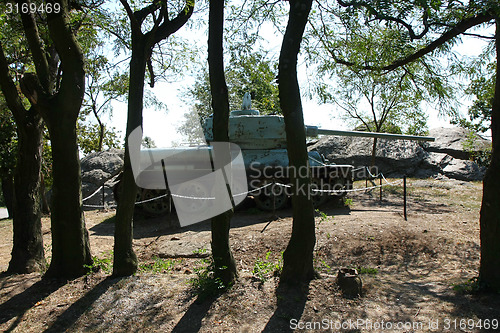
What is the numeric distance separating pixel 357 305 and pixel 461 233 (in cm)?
471

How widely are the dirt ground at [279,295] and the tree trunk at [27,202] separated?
0.40 metres

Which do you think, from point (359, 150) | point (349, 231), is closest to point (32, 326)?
point (349, 231)

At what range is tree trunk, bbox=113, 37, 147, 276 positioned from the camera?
5.59 metres

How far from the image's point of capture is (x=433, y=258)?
6.97m

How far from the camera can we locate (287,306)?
4.57 meters

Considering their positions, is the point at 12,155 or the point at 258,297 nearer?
the point at 258,297

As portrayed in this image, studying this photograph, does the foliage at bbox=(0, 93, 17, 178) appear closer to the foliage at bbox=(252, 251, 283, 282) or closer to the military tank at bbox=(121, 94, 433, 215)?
the military tank at bbox=(121, 94, 433, 215)

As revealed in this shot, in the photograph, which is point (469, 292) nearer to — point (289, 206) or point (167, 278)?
point (167, 278)

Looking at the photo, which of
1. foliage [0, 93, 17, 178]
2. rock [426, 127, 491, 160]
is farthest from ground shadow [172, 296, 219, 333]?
rock [426, 127, 491, 160]

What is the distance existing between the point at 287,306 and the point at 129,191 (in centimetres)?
256

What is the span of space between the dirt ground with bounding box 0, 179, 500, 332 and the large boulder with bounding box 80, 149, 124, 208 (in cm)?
792

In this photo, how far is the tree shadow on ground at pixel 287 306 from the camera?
4.25 meters

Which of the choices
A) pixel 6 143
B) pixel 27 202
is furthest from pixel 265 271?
pixel 6 143

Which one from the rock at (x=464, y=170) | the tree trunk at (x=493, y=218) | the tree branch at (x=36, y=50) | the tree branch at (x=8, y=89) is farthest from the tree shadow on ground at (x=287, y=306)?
the rock at (x=464, y=170)
